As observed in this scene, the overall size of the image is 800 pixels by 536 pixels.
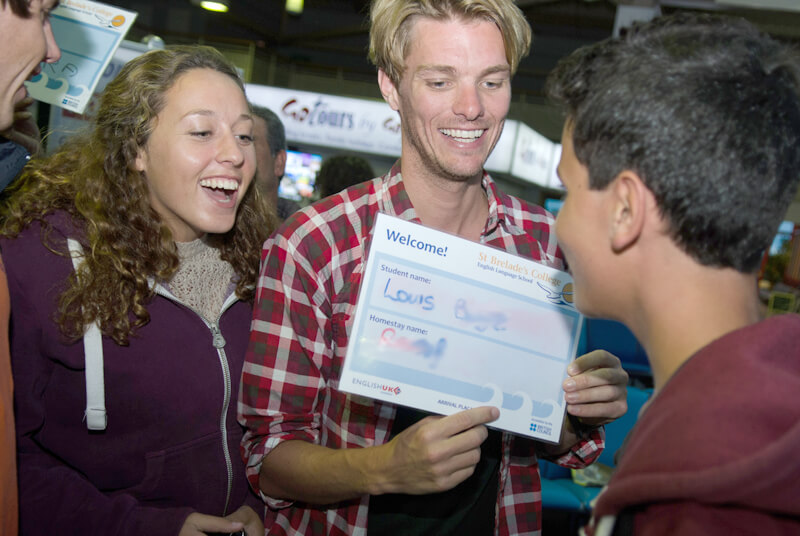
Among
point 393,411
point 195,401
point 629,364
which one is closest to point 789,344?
point 393,411

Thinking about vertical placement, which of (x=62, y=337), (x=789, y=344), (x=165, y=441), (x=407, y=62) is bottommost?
(x=165, y=441)

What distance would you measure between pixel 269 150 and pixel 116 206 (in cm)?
233

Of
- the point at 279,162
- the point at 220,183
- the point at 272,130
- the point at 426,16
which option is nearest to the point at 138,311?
the point at 220,183

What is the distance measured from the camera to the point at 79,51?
2.21 metres

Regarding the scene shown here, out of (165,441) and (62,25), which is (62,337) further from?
(62,25)

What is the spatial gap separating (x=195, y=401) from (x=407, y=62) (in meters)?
1.01

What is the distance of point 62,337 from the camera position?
143 cm

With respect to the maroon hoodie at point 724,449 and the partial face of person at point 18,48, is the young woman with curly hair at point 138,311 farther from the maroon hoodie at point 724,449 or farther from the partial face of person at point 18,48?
the maroon hoodie at point 724,449

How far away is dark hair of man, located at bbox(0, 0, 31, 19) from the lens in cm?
113

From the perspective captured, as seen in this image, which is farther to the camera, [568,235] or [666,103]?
[568,235]

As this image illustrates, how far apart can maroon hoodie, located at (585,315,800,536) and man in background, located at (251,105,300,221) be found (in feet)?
9.97

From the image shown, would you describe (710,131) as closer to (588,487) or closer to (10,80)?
(10,80)

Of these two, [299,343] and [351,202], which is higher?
[351,202]

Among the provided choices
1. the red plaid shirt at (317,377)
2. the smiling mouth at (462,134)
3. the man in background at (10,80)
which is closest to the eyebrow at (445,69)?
the smiling mouth at (462,134)
